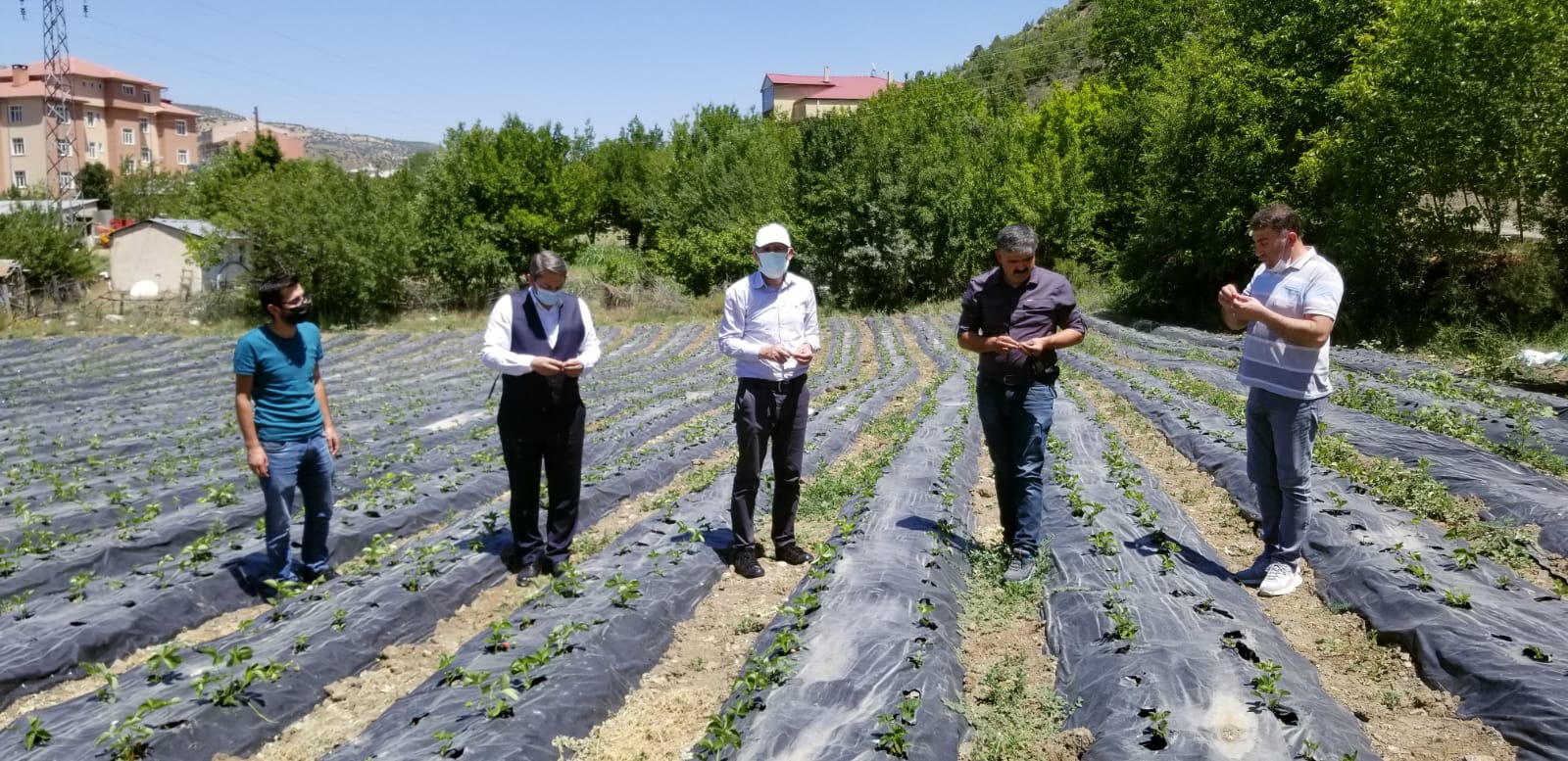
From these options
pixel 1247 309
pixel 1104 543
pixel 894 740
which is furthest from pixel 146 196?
pixel 894 740

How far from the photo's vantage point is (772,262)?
209 inches

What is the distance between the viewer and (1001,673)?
14.0 feet

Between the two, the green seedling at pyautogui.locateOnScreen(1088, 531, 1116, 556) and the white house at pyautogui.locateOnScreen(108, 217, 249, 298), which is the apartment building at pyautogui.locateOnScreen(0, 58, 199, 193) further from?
the green seedling at pyautogui.locateOnScreen(1088, 531, 1116, 556)

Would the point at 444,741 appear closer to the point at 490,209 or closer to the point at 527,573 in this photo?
the point at 527,573

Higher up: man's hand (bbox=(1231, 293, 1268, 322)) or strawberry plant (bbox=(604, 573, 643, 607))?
man's hand (bbox=(1231, 293, 1268, 322))

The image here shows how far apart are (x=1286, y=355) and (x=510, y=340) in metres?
4.14

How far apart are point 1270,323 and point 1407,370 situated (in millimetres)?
10870

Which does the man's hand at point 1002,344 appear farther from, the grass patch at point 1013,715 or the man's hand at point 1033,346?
the grass patch at point 1013,715


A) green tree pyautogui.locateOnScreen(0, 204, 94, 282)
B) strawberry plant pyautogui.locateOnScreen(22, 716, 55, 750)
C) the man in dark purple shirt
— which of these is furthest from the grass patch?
Answer: green tree pyautogui.locateOnScreen(0, 204, 94, 282)

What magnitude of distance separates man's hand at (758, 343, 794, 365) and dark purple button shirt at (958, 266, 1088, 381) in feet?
3.26

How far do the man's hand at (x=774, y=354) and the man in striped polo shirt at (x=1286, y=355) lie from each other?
2.27 m

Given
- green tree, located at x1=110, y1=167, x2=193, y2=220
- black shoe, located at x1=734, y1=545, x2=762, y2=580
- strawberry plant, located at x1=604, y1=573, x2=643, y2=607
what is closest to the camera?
strawberry plant, located at x1=604, y1=573, x2=643, y2=607

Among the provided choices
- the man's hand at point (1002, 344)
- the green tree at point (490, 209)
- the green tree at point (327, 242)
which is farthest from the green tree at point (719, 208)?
the man's hand at point (1002, 344)

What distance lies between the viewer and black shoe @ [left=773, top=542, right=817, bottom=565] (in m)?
5.90
